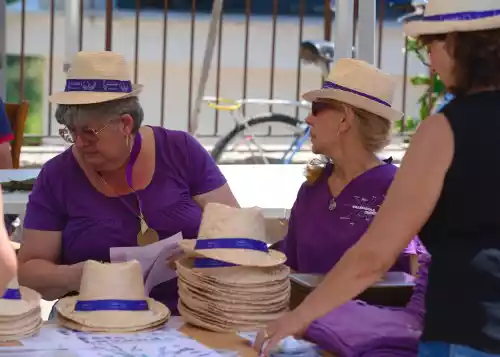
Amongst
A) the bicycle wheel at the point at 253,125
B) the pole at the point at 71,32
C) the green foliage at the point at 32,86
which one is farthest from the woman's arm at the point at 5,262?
the green foliage at the point at 32,86

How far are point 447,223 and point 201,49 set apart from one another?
8439mm

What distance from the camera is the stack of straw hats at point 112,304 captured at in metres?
2.15

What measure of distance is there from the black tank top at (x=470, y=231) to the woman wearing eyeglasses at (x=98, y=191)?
45.2 inches

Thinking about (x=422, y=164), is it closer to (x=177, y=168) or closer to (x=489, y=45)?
(x=489, y=45)

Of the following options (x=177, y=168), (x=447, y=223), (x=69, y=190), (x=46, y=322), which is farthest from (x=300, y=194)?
(x=447, y=223)

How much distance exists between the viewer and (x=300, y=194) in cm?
287

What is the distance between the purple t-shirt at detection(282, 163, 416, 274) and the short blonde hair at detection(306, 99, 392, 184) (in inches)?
2.2

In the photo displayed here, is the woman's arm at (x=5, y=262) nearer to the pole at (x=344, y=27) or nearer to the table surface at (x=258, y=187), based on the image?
the table surface at (x=258, y=187)

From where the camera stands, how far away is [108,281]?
2.19 m

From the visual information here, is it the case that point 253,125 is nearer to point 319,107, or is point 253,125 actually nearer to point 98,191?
point 319,107

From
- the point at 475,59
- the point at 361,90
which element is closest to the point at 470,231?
the point at 475,59

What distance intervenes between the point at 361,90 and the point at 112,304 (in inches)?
40.2

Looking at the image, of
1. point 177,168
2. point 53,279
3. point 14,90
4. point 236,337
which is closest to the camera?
point 236,337

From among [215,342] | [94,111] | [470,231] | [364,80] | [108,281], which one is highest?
[364,80]
